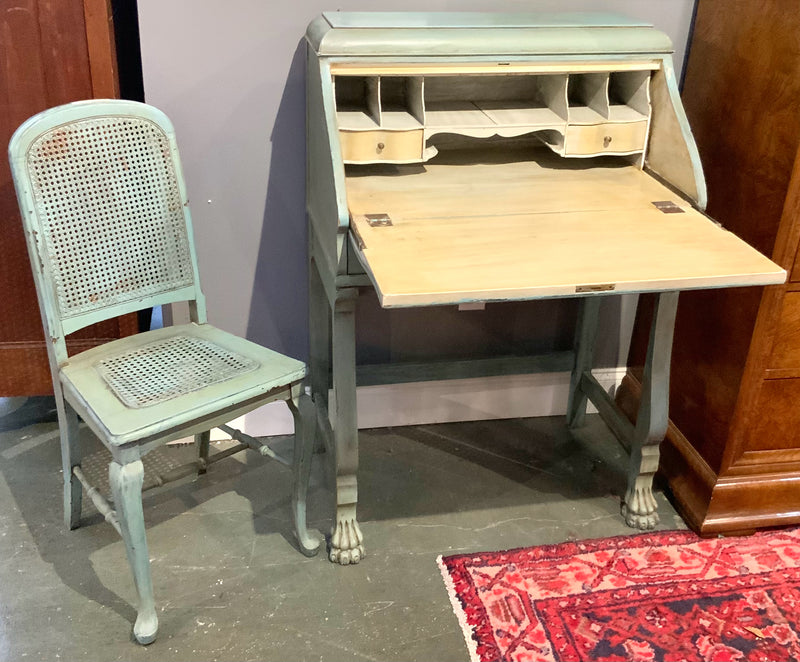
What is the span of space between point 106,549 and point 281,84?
1268mm

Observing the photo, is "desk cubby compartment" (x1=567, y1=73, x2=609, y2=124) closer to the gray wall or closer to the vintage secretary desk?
the vintage secretary desk

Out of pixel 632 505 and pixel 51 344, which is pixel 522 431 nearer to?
pixel 632 505

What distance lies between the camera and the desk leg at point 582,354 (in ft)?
8.04

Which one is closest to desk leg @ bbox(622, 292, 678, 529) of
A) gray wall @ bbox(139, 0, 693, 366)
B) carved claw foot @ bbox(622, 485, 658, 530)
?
carved claw foot @ bbox(622, 485, 658, 530)

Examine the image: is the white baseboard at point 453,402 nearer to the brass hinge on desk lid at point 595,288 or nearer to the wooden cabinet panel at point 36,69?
the wooden cabinet panel at point 36,69

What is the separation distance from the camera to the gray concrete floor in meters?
1.84

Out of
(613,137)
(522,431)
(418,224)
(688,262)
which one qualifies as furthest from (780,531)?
(418,224)

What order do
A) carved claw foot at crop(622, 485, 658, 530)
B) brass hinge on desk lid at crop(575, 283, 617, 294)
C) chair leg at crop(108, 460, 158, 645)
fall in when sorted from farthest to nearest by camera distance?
1. carved claw foot at crop(622, 485, 658, 530)
2. chair leg at crop(108, 460, 158, 645)
3. brass hinge on desk lid at crop(575, 283, 617, 294)

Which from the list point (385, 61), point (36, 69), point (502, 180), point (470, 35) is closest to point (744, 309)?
point (502, 180)

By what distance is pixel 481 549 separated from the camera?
6.98ft

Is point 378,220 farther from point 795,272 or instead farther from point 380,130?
point 795,272

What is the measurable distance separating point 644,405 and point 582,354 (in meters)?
0.40

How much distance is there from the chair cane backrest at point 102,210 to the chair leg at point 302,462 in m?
0.42

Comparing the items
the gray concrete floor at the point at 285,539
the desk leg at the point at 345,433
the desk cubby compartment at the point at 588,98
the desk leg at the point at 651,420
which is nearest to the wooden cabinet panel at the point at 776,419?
the desk leg at the point at 651,420
